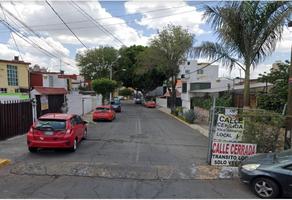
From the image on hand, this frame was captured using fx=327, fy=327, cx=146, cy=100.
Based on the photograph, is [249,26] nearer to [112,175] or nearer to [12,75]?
[112,175]

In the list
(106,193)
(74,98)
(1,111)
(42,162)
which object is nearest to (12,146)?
(1,111)

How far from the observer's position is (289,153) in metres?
8.58

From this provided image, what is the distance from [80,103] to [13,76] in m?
7.71

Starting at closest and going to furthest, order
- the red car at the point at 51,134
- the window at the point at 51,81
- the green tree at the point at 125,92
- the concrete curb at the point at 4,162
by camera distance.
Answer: the concrete curb at the point at 4,162
the red car at the point at 51,134
the window at the point at 51,81
the green tree at the point at 125,92

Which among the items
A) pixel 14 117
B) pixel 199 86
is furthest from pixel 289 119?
pixel 199 86

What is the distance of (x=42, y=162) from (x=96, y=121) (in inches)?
699

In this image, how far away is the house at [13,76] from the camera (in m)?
32.9

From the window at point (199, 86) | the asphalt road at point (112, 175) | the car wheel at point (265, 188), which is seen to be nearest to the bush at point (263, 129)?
the asphalt road at point (112, 175)

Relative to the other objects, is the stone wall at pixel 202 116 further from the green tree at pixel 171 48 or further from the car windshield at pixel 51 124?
the car windshield at pixel 51 124

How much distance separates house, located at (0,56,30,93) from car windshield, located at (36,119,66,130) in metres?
23.0

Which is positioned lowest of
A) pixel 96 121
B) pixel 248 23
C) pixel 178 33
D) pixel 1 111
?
pixel 96 121

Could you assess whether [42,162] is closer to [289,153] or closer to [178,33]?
[289,153]

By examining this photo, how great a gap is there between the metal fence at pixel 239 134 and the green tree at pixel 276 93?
5.73 m

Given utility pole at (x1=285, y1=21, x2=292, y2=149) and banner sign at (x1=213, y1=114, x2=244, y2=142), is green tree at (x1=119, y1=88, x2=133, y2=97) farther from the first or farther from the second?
utility pole at (x1=285, y1=21, x2=292, y2=149)
